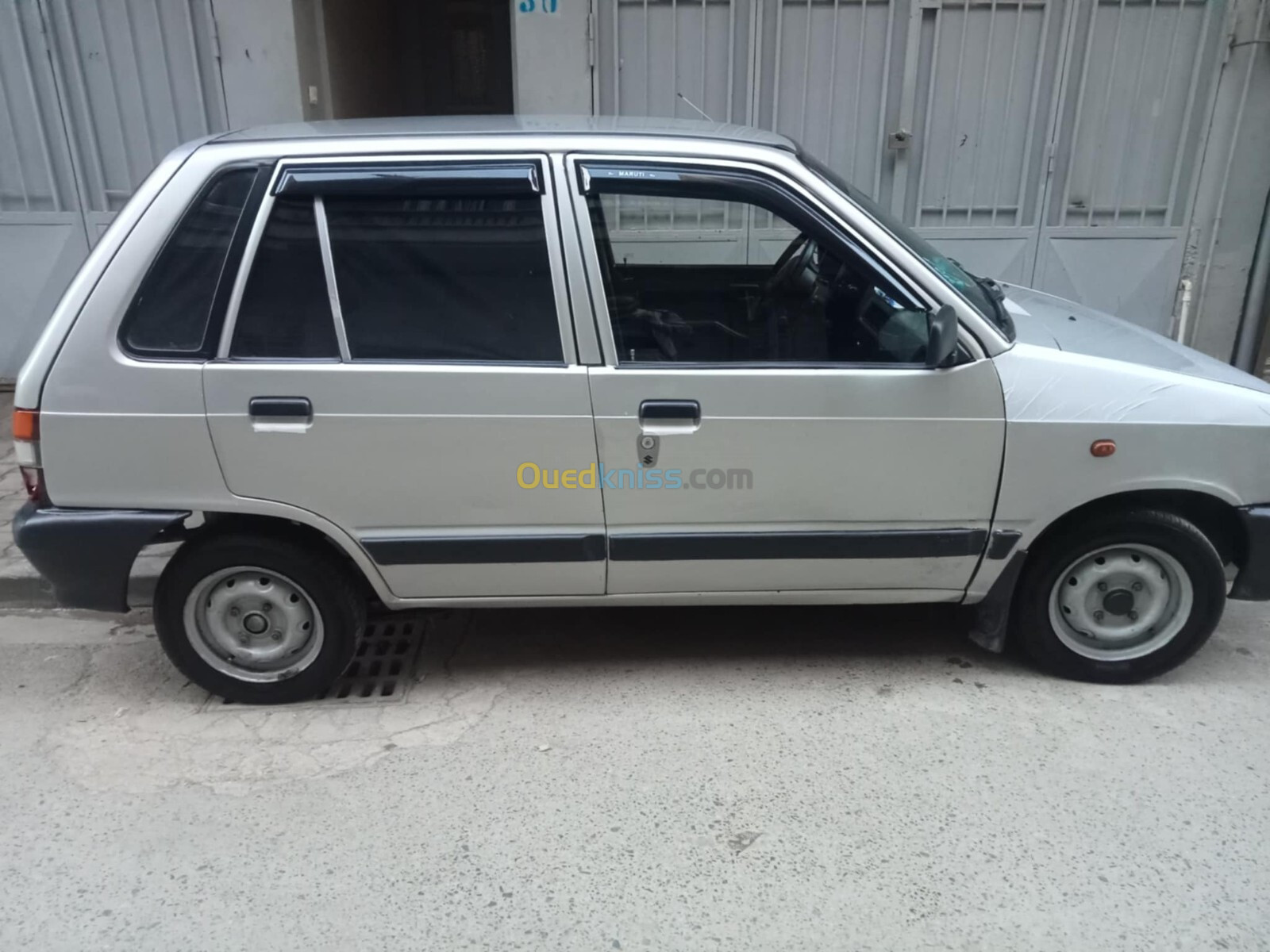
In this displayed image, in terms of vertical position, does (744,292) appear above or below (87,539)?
above

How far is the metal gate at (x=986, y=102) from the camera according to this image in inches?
231

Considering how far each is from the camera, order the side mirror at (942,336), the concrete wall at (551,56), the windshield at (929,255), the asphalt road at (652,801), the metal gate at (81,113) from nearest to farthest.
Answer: the asphalt road at (652,801) < the side mirror at (942,336) < the windshield at (929,255) < the concrete wall at (551,56) < the metal gate at (81,113)

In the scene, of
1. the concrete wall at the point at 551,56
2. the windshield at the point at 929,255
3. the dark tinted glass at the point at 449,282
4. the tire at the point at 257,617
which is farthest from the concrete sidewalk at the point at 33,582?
the concrete wall at the point at 551,56

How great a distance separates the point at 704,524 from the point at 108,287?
208cm

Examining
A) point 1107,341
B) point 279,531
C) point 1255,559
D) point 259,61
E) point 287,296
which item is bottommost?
point 1255,559

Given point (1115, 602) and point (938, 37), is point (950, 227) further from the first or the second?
point (1115, 602)

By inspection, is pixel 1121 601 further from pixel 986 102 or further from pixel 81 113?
pixel 81 113

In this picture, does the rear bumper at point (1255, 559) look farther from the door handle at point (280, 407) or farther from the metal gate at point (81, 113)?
the metal gate at point (81, 113)

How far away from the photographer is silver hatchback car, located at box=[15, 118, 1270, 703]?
294cm

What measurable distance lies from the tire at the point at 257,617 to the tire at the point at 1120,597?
8.14 ft

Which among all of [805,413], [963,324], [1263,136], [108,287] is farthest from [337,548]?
[1263,136]

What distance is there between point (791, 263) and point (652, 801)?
1926mm

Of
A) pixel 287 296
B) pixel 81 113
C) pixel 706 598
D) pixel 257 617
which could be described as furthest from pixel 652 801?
pixel 81 113

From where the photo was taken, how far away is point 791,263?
3334 millimetres
